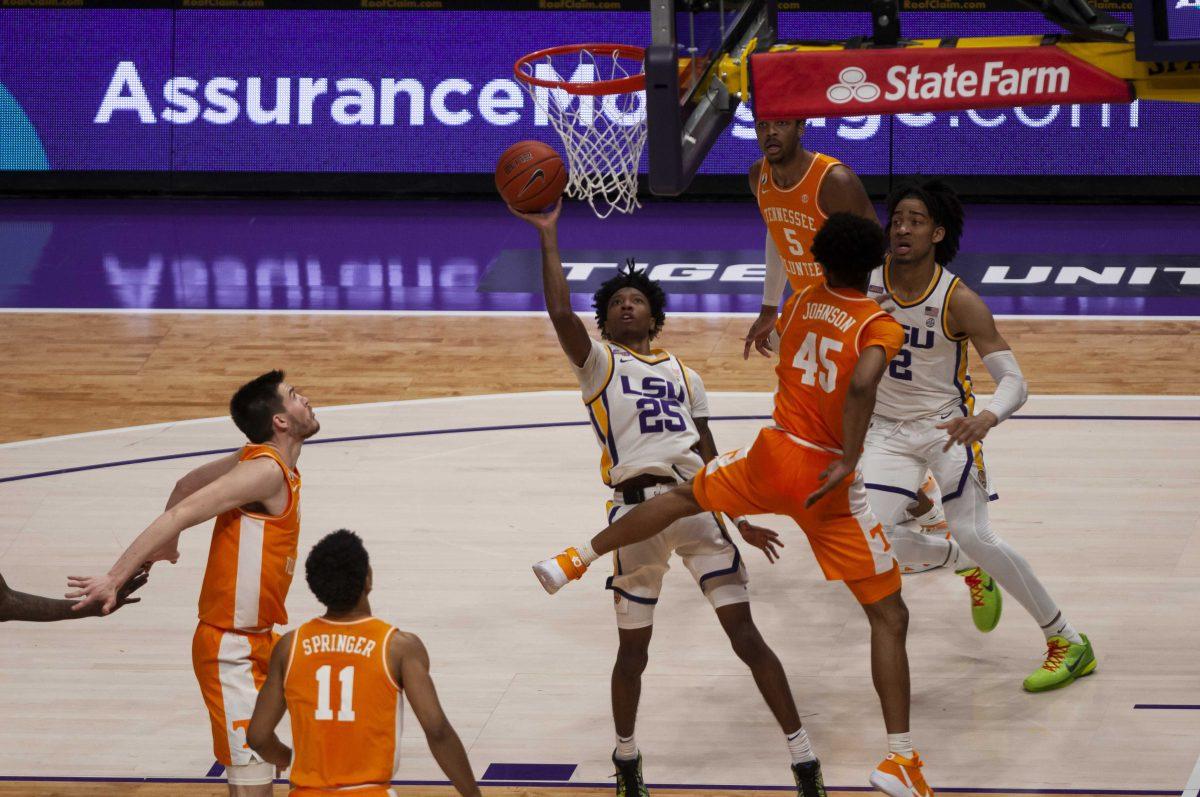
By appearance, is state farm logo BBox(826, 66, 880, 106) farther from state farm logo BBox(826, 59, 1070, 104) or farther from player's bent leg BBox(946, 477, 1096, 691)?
player's bent leg BBox(946, 477, 1096, 691)

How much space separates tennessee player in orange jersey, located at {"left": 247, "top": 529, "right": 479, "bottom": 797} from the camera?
13.5 ft

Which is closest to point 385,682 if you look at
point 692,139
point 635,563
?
point 635,563

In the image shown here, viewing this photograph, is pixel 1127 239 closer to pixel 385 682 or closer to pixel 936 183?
pixel 936 183

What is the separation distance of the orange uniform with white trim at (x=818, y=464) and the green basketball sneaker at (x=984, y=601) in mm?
1557

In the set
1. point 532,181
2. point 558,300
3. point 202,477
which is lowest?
point 202,477

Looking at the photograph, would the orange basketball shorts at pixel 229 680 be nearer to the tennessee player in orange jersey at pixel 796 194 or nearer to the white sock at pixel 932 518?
the tennessee player in orange jersey at pixel 796 194

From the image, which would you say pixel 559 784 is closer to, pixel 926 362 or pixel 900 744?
pixel 900 744

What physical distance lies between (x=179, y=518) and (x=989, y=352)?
3065mm

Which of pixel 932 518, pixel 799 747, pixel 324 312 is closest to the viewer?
pixel 799 747

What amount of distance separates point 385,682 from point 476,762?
5.37 feet

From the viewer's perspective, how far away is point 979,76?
5578mm

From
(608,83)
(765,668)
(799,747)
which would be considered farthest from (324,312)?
(799,747)

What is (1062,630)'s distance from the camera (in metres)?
6.29

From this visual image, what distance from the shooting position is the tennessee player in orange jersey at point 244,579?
489 centimetres
